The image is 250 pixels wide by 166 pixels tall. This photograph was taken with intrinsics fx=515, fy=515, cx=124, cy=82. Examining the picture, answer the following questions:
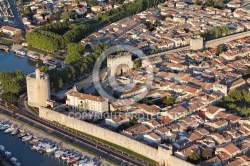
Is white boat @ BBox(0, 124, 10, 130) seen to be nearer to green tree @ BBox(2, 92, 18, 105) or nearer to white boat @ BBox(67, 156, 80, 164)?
green tree @ BBox(2, 92, 18, 105)

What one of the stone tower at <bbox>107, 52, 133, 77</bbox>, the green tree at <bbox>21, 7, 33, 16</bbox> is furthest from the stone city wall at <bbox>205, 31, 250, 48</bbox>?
the green tree at <bbox>21, 7, 33, 16</bbox>

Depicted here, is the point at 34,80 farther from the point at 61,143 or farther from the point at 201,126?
the point at 201,126

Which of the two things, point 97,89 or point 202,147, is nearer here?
point 202,147

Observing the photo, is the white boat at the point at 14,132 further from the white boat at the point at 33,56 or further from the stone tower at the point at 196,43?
the stone tower at the point at 196,43

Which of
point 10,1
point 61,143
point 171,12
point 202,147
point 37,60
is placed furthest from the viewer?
point 10,1

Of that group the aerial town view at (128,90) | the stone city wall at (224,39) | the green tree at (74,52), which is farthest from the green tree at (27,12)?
the stone city wall at (224,39)

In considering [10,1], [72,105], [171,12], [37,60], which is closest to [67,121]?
[72,105]
